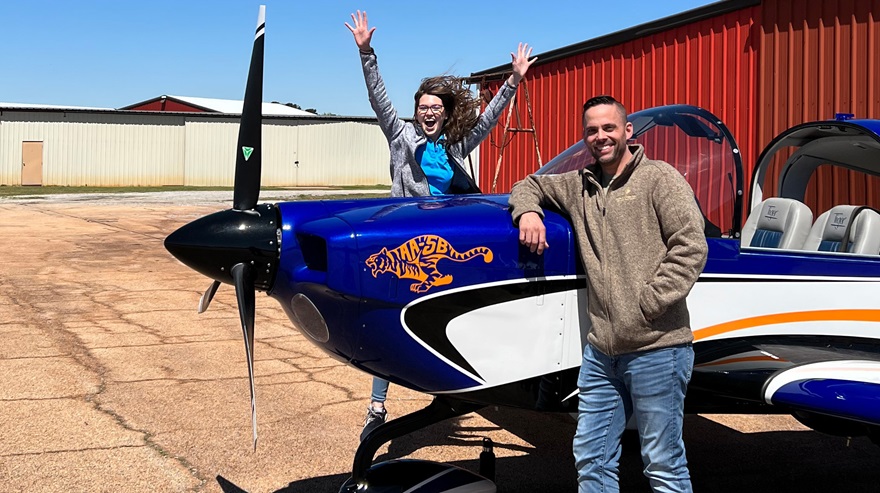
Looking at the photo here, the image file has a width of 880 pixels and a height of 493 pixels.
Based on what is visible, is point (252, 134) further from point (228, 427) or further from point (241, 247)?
point (228, 427)

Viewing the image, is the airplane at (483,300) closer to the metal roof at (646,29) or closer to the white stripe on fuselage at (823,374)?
the white stripe on fuselage at (823,374)

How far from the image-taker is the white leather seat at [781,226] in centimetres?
466

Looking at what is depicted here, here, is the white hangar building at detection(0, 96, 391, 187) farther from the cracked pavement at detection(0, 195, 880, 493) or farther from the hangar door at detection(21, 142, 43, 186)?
the cracked pavement at detection(0, 195, 880, 493)

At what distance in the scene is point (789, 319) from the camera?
3.80 metres

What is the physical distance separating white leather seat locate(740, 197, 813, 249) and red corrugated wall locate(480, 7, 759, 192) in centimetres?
521

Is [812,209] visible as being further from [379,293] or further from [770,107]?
[770,107]

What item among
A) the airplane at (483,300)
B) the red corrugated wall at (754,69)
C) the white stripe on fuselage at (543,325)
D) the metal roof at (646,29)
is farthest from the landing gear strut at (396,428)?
the metal roof at (646,29)

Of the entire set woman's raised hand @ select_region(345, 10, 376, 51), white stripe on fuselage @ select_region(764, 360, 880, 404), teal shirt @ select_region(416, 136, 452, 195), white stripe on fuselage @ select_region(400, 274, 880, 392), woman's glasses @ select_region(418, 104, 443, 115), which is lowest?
white stripe on fuselage @ select_region(764, 360, 880, 404)

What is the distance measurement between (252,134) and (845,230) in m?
2.98

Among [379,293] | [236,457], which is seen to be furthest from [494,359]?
[236,457]

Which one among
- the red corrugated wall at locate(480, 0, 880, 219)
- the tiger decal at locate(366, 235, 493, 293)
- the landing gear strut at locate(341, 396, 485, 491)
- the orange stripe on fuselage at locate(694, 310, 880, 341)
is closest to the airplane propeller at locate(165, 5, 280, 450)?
the tiger decal at locate(366, 235, 493, 293)

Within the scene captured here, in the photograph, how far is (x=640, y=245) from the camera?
3.09 meters

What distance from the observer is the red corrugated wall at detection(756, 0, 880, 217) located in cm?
845

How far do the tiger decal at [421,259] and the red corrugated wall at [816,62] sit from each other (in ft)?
21.5
